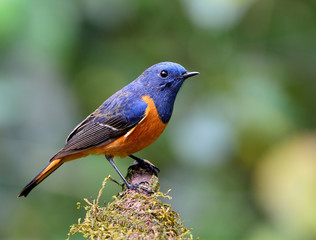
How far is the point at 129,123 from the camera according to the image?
4.45m

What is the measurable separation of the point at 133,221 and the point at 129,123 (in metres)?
1.68

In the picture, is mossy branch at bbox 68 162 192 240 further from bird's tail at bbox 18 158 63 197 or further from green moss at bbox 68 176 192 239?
bird's tail at bbox 18 158 63 197

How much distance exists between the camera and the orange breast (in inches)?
173

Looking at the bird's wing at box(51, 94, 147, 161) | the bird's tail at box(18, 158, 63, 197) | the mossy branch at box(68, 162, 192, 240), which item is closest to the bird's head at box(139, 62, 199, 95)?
the bird's wing at box(51, 94, 147, 161)

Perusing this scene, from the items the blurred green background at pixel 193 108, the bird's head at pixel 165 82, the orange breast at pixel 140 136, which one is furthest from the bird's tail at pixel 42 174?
the bird's head at pixel 165 82

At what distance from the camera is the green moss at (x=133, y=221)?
279 centimetres

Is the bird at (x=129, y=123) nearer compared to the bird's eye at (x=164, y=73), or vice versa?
the bird at (x=129, y=123)

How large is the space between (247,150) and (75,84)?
2.05 m

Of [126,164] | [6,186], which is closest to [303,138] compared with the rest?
[126,164]

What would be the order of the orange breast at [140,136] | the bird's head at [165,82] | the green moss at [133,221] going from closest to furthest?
the green moss at [133,221] → the orange breast at [140,136] → the bird's head at [165,82]

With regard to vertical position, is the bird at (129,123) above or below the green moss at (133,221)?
above

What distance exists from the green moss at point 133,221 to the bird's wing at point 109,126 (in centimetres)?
129

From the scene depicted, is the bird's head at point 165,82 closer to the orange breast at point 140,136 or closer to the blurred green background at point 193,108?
the orange breast at point 140,136

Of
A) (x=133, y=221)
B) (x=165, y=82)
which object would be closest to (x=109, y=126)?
(x=165, y=82)
